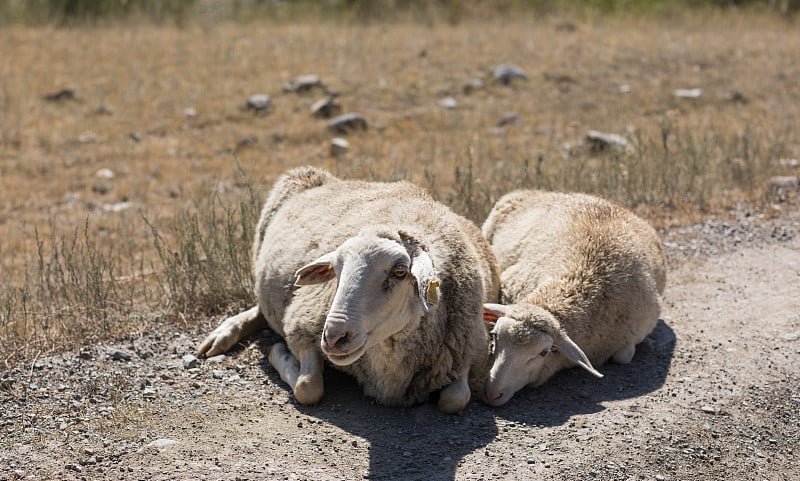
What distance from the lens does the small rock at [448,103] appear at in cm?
1677

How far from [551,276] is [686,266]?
8.24 ft

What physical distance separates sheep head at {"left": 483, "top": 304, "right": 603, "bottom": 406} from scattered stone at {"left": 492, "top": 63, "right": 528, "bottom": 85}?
11.4 meters

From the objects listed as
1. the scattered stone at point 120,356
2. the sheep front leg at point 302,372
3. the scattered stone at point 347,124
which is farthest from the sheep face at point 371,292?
the scattered stone at point 347,124

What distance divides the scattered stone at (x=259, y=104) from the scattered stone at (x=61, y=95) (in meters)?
3.14

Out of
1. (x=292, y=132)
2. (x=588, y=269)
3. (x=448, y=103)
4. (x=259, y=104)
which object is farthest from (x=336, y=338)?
(x=448, y=103)

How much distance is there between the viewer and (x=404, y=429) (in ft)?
21.1

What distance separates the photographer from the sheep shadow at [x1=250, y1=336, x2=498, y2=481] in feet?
19.3

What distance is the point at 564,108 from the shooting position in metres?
16.8

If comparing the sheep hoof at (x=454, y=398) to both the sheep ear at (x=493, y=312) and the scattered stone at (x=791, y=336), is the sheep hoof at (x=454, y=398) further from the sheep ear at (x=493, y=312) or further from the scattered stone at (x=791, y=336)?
the scattered stone at (x=791, y=336)

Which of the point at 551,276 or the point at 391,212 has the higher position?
the point at 391,212

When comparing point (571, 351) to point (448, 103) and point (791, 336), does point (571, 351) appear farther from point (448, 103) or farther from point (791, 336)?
point (448, 103)

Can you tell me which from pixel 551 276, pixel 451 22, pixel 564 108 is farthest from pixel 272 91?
pixel 551 276

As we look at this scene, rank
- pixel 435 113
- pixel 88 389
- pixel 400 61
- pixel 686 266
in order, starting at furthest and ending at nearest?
pixel 400 61
pixel 435 113
pixel 686 266
pixel 88 389

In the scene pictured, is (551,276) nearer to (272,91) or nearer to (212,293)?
(212,293)
